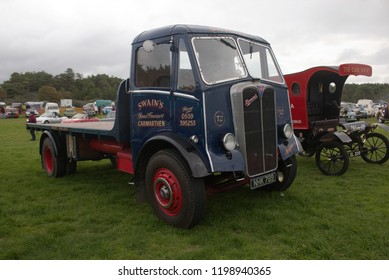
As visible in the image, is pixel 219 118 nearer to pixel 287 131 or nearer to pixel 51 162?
pixel 287 131

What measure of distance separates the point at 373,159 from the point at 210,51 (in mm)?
6622

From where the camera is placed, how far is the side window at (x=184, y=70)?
4.36 m

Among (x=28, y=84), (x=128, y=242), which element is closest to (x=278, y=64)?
(x=128, y=242)

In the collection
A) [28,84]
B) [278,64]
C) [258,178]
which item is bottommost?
[258,178]

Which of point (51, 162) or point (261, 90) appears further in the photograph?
point (51, 162)

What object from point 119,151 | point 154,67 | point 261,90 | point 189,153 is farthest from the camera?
point 119,151

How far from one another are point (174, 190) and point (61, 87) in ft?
409

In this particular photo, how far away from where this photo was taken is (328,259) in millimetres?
3533

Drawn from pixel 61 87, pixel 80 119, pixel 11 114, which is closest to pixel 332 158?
pixel 80 119

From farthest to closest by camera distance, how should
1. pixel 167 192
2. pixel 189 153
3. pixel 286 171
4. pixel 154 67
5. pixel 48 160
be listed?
1. pixel 48 160
2. pixel 286 171
3. pixel 154 67
4. pixel 167 192
5. pixel 189 153

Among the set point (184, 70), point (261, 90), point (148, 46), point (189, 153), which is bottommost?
point (189, 153)

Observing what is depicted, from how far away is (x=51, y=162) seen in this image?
310 inches

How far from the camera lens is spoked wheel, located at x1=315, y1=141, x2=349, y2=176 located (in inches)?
284
